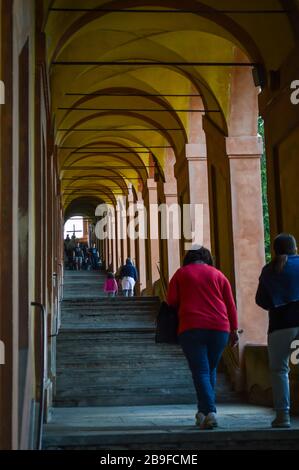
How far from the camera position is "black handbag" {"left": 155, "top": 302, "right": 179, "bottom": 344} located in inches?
247

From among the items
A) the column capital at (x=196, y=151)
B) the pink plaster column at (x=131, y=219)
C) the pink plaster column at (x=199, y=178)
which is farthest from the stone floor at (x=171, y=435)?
the pink plaster column at (x=131, y=219)

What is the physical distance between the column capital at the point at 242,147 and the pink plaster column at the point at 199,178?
2.82 metres

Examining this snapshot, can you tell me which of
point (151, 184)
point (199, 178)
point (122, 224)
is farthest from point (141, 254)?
point (199, 178)

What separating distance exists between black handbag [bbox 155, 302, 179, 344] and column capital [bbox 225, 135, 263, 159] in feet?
18.6

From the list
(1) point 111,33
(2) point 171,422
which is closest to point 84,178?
(1) point 111,33

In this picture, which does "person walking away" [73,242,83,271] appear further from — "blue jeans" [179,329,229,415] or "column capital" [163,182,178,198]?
"blue jeans" [179,329,229,415]

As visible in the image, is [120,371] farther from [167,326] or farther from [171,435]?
[171,435]

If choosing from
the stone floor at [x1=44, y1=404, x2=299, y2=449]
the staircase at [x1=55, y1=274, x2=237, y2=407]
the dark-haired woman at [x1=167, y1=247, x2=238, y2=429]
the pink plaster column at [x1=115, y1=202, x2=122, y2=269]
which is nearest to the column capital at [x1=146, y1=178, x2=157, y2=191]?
the staircase at [x1=55, y1=274, x2=237, y2=407]

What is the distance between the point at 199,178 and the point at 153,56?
2719mm

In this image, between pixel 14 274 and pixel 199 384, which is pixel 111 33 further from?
pixel 14 274

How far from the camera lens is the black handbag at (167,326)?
20.5 feet

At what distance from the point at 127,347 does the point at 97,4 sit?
5.50 meters

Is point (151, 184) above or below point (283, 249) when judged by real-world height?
above

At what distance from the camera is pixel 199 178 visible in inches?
570
